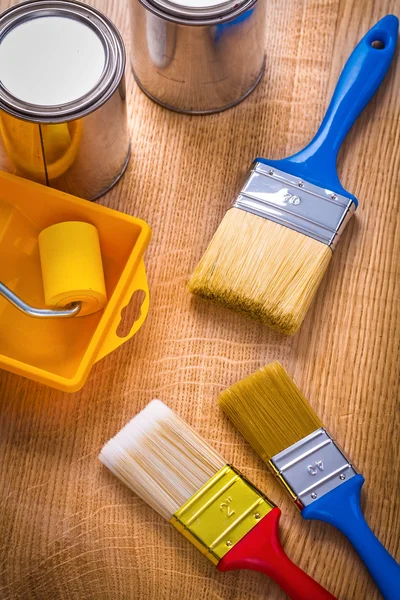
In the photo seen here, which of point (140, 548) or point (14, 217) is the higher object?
point (14, 217)

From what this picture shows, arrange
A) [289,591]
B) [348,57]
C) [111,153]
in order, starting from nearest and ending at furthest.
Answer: [289,591] < [111,153] < [348,57]

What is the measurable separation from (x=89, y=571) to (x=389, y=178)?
2.23 feet

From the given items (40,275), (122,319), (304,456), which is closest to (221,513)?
(304,456)

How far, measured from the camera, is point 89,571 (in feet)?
3.53

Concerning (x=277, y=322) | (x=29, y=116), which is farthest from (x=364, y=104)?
(x=29, y=116)

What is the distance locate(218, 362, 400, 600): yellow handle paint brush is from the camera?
1071mm

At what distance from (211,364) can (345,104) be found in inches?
16.5

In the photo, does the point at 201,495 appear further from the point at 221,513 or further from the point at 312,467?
the point at 312,467

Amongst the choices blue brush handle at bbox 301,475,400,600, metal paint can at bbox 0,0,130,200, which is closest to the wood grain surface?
blue brush handle at bbox 301,475,400,600

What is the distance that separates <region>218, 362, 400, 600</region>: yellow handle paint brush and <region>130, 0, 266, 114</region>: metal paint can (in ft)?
1.36

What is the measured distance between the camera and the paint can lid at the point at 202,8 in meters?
1.11

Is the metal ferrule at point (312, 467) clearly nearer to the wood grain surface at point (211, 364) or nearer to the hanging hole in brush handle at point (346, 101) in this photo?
the wood grain surface at point (211, 364)

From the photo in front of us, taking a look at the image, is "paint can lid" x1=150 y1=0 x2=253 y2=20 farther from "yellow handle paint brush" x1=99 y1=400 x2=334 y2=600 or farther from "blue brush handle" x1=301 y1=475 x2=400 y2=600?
"blue brush handle" x1=301 y1=475 x2=400 y2=600

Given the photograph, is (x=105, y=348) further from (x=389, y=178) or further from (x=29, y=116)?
(x=389, y=178)
